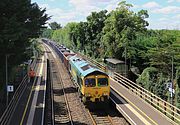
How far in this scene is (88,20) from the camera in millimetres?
84812

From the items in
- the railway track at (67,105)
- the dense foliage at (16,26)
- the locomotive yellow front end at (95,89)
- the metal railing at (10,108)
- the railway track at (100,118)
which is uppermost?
the dense foliage at (16,26)

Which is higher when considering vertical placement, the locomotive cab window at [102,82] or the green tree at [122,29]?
the green tree at [122,29]

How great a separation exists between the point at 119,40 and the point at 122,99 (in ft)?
89.8

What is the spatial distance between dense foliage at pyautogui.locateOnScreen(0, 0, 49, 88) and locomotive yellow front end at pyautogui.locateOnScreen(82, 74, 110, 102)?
6.13 m

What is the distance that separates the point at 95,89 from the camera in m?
28.7

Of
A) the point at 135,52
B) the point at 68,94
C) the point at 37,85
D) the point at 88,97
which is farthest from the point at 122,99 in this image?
the point at 135,52

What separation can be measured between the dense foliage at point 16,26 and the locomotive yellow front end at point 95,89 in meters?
6.13

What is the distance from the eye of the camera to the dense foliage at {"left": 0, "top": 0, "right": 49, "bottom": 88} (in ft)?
81.7

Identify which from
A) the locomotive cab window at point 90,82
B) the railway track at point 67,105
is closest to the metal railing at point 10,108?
the railway track at point 67,105

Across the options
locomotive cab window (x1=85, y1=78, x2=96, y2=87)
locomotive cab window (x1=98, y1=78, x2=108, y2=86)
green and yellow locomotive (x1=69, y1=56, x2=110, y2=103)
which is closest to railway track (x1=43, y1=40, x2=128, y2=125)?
green and yellow locomotive (x1=69, y1=56, x2=110, y2=103)

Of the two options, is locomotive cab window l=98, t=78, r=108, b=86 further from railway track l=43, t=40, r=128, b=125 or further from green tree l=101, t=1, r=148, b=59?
green tree l=101, t=1, r=148, b=59

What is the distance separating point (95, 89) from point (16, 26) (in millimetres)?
8140

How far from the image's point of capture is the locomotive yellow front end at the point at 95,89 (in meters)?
28.7

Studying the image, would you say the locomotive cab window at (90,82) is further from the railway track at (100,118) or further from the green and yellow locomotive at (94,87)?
the railway track at (100,118)
